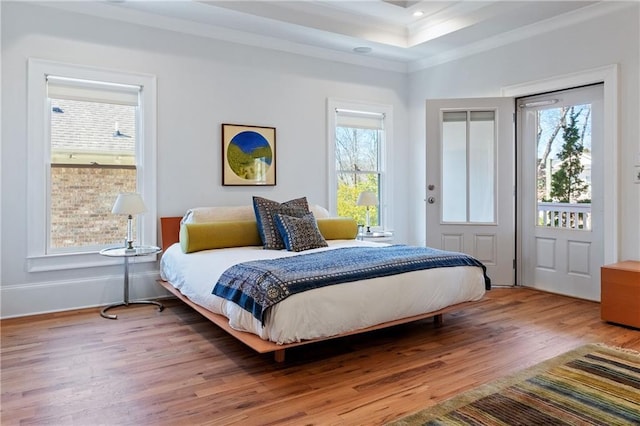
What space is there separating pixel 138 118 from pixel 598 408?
14.0 feet

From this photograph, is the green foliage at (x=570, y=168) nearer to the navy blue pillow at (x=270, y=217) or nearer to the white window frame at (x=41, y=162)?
the navy blue pillow at (x=270, y=217)

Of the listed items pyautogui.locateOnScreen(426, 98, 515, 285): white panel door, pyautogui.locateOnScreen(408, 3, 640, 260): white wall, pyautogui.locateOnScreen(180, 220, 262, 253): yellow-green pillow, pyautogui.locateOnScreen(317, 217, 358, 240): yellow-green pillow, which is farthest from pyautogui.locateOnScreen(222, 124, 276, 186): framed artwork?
pyautogui.locateOnScreen(408, 3, 640, 260): white wall

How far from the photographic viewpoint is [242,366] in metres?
2.73

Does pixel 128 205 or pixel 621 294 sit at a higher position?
pixel 128 205

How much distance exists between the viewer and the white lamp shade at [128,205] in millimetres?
3812

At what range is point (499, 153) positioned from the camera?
196 inches

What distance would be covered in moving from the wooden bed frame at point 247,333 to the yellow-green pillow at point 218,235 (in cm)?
44

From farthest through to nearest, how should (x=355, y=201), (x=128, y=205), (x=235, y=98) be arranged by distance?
(x=355, y=201) → (x=235, y=98) → (x=128, y=205)

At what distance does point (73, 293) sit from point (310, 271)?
2554mm

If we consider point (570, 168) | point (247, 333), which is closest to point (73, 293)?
point (247, 333)

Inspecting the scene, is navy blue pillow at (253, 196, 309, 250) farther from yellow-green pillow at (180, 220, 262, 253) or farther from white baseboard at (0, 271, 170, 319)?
white baseboard at (0, 271, 170, 319)

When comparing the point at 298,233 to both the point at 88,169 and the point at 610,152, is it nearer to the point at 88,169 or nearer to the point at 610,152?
the point at 88,169

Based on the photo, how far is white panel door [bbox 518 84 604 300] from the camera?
4.28 meters

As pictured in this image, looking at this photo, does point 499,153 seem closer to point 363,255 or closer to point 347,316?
point 363,255
